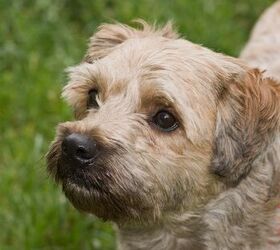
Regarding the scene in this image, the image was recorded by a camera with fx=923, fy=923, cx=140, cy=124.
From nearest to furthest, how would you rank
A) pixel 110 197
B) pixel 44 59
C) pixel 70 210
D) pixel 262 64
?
pixel 110 197, pixel 262 64, pixel 70 210, pixel 44 59

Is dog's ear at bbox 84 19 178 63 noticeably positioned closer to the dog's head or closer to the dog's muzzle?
the dog's head

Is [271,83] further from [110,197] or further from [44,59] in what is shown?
[44,59]

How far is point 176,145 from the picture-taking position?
423 centimetres

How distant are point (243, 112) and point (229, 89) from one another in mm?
137

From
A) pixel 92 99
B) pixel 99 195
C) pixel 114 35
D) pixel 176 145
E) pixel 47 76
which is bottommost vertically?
pixel 99 195

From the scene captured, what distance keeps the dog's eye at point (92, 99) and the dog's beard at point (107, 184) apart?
0.37 meters

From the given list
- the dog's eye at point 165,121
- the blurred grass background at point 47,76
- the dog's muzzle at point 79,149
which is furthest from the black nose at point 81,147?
the blurred grass background at point 47,76

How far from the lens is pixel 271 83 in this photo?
172 inches

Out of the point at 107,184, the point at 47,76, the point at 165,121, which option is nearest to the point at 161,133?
the point at 165,121

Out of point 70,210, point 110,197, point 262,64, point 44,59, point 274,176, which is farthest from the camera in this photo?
point 44,59

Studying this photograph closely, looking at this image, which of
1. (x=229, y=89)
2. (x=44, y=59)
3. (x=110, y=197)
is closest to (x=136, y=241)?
(x=110, y=197)

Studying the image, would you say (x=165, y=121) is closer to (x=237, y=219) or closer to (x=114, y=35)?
(x=237, y=219)

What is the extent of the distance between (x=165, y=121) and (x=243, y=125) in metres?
0.37

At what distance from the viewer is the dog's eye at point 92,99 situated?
14.8 ft
